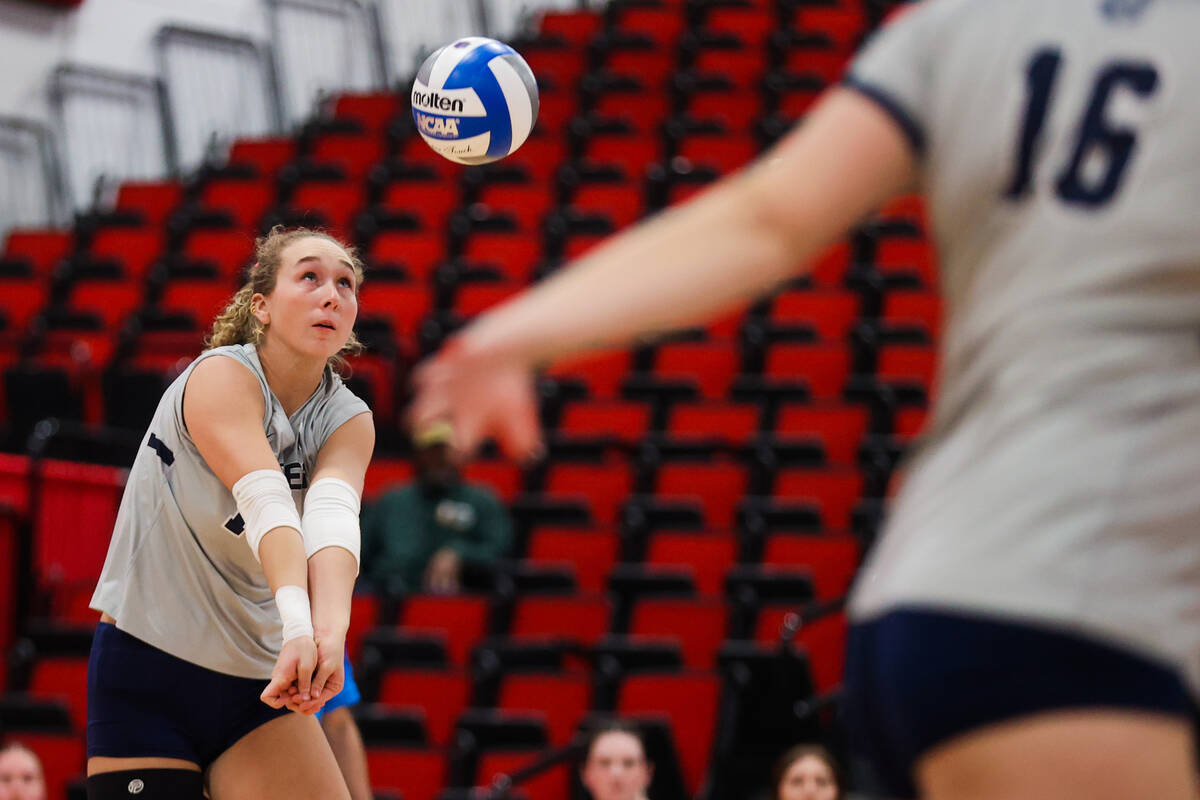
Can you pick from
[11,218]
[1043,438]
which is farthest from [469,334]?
[11,218]

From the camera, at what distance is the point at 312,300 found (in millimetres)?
3143

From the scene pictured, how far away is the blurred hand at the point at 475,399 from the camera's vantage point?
1319 millimetres

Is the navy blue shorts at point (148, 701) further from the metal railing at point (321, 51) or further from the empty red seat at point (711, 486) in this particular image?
the metal railing at point (321, 51)

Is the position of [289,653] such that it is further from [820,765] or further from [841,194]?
[820,765]

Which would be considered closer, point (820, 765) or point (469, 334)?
point (469, 334)

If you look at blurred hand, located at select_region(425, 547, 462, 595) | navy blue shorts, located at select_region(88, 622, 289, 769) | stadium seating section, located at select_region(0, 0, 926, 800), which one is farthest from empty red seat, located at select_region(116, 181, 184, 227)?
navy blue shorts, located at select_region(88, 622, 289, 769)

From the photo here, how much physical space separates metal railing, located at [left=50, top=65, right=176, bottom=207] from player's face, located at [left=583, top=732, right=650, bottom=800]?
882 cm

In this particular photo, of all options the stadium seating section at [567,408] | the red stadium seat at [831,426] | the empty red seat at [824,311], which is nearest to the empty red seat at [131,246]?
the stadium seating section at [567,408]

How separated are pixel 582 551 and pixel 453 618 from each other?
0.82m

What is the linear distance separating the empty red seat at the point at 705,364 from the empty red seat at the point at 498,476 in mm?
1153

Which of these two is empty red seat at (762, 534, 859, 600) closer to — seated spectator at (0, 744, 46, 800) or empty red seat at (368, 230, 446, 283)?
seated spectator at (0, 744, 46, 800)

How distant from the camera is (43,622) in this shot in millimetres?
8062

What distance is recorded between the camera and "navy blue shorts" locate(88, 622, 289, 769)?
10.2 ft

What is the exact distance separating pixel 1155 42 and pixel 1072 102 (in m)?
0.09
